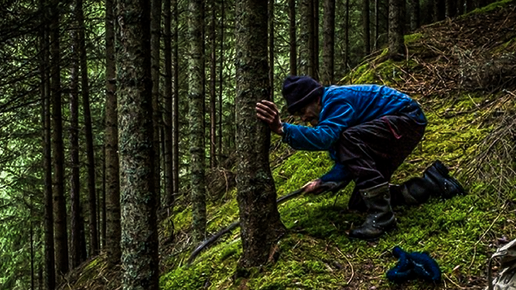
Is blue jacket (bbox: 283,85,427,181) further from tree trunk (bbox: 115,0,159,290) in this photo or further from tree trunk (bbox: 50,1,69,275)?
tree trunk (bbox: 50,1,69,275)

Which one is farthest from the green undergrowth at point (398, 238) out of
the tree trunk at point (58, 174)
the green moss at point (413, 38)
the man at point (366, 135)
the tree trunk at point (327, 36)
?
the tree trunk at point (58, 174)

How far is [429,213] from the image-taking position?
3.88 m

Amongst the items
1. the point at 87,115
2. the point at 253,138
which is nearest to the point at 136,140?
the point at 253,138

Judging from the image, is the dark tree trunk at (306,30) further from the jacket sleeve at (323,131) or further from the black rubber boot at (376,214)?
the black rubber boot at (376,214)

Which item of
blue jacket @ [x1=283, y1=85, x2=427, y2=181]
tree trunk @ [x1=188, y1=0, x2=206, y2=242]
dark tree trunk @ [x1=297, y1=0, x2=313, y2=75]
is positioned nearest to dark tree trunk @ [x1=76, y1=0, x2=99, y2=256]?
tree trunk @ [x1=188, y1=0, x2=206, y2=242]

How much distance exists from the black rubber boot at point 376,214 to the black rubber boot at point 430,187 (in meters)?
0.40

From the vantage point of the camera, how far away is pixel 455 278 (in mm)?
3148

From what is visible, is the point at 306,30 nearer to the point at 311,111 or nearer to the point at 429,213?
the point at 311,111

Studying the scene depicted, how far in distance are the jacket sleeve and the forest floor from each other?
73 centimetres

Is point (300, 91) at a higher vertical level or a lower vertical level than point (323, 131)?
higher

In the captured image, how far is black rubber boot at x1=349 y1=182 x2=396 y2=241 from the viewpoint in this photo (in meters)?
3.68

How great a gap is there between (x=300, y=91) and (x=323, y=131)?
40 cm

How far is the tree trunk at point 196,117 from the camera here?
5.96 meters

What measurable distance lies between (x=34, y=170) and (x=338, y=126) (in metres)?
13.6
